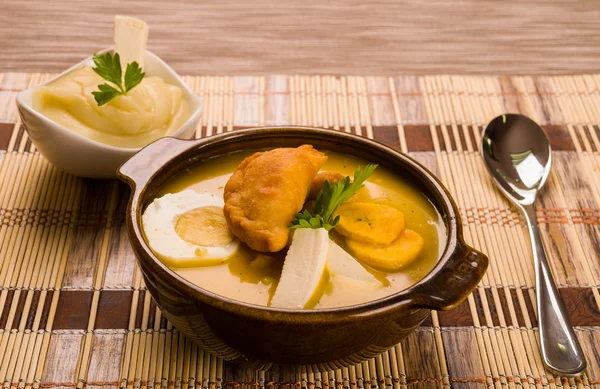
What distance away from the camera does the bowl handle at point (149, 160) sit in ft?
4.70

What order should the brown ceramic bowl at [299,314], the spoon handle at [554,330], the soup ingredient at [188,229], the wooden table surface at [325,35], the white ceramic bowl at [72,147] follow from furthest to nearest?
1. the wooden table surface at [325,35]
2. the white ceramic bowl at [72,147]
3. the spoon handle at [554,330]
4. the soup ingredient at [188,229]
5. the brown ceramic bowl at [299,314]

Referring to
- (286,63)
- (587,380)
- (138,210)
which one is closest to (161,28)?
(286,63)

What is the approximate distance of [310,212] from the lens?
4.75 feet

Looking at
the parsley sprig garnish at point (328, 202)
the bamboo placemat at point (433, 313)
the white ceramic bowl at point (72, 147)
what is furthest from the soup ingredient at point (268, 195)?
the white ceramic bowl at point (72, 147)

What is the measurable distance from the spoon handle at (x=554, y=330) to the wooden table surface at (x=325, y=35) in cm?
138

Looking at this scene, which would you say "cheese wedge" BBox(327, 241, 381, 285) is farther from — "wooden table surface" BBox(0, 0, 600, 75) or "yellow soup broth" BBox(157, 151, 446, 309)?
"wooden table surface" BBox(0, 0, 600, 75)

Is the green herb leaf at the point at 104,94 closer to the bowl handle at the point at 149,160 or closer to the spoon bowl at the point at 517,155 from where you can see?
the bowl handle at the point at 149,160

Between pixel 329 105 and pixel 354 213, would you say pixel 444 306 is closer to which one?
pixel 354 213

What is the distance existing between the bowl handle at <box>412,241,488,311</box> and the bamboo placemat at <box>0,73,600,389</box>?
321 millimetres

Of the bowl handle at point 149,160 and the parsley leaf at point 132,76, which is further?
the parsley leaf at point 132,76

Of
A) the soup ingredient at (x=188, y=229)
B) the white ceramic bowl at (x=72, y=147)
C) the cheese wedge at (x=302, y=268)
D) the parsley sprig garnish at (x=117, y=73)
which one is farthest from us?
the parsley sprig garnish at (x=117, y=73)

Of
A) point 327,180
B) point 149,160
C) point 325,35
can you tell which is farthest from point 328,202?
point 325,35

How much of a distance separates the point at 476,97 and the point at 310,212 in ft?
3.78

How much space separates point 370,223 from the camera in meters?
1.41
